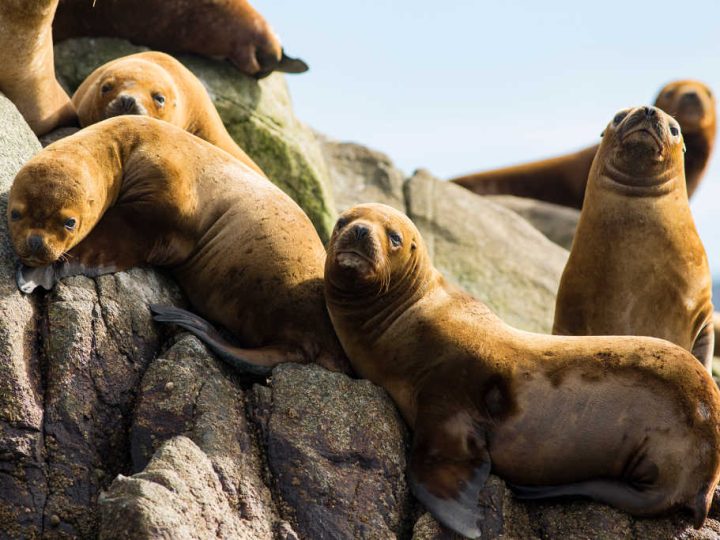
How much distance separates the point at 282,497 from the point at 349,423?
2.23 ft

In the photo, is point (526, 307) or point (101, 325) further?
point (526, 307)

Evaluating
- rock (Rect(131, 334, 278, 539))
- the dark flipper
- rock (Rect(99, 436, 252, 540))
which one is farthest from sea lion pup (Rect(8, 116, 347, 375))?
the dark flipper

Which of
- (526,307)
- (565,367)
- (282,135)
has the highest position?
(565,367)

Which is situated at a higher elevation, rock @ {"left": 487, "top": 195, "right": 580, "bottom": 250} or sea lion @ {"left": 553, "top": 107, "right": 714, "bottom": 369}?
sea lion @ {"left": 553, "top": 107, "right": 714, "bottom": 369}

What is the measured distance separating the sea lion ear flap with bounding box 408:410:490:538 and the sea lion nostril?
2.47m

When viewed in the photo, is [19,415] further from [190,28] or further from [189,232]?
[190,28]

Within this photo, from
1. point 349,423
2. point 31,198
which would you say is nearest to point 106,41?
point 31,198

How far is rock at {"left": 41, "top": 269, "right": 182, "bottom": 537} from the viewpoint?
6.53 meters

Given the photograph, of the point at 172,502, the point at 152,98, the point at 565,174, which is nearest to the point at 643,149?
the point at 152,98

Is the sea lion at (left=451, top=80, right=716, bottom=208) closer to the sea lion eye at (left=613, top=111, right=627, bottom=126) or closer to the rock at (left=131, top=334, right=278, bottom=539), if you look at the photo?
the sea lion eye at (left=613, top=111, right=627, bottom=126)

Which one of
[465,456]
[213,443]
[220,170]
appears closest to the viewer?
[213,443]

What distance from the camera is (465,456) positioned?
7086 mm

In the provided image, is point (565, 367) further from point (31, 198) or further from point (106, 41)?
point (106, 41)

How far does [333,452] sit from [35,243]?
2.14 m
